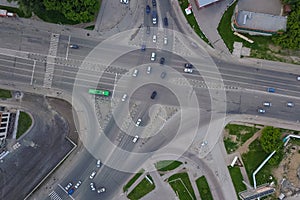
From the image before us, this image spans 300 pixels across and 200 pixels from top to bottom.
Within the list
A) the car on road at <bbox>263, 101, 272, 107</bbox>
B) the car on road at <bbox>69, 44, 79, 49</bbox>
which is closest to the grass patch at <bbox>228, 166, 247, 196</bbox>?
the car on road at <bbox>263, 101, 272, 107</bbox>

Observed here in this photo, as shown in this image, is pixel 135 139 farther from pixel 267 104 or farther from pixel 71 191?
pixel 267 104

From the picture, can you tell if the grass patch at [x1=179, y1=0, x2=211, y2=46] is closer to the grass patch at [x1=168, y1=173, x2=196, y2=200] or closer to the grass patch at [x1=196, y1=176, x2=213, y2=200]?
the grass patch at [x1=168, y1=173, x2=196, y2=200]

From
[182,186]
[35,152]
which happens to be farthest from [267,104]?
[35,152]

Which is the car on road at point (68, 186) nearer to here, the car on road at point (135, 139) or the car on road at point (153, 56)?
the car on road at point (135, 139)

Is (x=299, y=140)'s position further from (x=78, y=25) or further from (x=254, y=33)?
(x=78, y=25)

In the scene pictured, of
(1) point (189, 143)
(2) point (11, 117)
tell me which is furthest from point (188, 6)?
(2) point (11, 117)

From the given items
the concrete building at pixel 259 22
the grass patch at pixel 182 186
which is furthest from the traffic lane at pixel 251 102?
the grass patch at pixel 182 186
